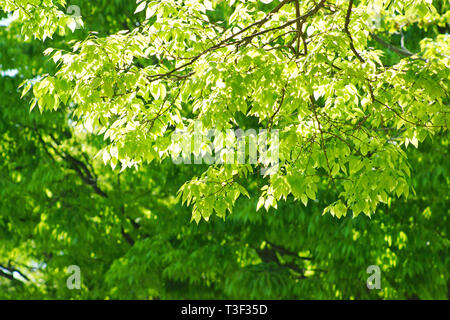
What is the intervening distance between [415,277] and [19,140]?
833 cm

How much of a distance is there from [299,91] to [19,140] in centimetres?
894

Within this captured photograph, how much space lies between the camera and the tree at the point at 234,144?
4.79 metres

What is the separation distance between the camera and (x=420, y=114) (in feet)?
15.8

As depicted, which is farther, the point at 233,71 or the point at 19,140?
the point at 19,140

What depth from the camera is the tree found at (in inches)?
189

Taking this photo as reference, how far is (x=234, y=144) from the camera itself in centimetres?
509
